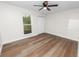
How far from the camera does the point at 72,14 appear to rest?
621 centimetres

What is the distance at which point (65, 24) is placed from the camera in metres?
6.69

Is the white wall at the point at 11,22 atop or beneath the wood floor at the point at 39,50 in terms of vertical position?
atop

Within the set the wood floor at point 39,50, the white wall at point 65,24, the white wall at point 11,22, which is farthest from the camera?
the white wall at point 65,24

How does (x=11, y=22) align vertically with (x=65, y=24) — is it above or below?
above

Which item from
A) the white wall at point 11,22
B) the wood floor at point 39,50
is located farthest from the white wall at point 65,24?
the white wall at point 11,22

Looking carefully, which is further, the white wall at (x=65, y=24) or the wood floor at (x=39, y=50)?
the white wall at (x=65, y=24)

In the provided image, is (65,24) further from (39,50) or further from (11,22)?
(11,22)

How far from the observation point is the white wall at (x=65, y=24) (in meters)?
6.09

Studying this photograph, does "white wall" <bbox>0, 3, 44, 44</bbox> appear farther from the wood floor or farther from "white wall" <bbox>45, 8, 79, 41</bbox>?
"white wall" <bbox>45, 8, 79, 41</bbox>

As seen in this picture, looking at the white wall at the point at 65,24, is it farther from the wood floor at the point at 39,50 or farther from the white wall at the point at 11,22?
the white wall at the point at 11,22

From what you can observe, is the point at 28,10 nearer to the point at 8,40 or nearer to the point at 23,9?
the point at 23,9

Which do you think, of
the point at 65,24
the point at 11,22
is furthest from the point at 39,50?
the point at 65,24

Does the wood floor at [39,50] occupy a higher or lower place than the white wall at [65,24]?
lower

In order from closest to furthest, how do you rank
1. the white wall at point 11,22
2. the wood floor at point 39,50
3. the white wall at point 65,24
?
the wood floor at point 39,50 → the white wall at point 11,22 → the white wall at point 65,24
